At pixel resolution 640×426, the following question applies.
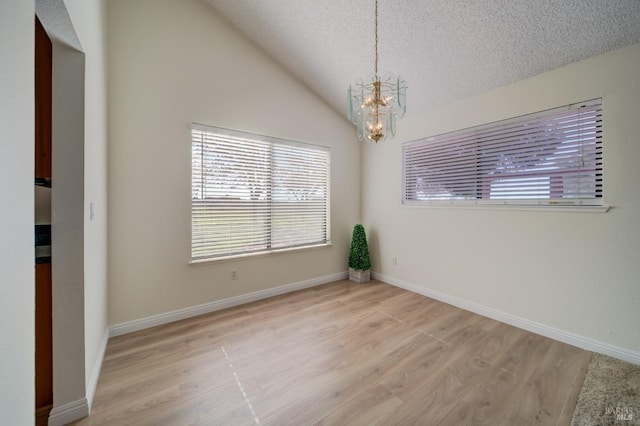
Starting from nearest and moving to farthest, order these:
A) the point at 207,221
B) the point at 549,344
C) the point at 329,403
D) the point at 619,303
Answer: the point at 329,403, the point at 619,303, the point at 549,344, the point at 207,221

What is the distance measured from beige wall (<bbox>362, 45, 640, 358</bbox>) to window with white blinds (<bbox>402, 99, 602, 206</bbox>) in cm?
10

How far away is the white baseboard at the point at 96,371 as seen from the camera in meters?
1.57

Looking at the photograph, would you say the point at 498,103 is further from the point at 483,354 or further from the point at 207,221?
the point at 207,221

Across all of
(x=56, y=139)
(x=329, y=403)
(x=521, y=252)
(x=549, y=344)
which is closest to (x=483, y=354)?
(x=549, y=344)

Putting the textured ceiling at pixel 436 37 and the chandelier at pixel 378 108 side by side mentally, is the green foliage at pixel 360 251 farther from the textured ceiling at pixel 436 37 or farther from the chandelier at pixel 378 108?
the chandelier at pixel 378 108

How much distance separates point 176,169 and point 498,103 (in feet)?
11.4

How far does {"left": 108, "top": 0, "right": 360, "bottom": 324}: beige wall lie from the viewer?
236 cm

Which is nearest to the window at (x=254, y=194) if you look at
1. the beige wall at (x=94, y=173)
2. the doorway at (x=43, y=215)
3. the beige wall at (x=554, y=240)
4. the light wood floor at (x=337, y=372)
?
the beige wall at (x=94, y=173)

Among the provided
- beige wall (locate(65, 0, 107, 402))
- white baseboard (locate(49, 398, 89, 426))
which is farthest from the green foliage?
white baseboard (locate(49, 398, 89, 426))

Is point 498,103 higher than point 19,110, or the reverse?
point 498,103

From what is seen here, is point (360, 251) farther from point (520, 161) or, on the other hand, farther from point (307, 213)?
point (520, 161)

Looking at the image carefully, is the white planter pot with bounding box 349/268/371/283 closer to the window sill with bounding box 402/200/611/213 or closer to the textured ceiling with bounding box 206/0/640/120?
the window sill with bounding box 402/200/611/213

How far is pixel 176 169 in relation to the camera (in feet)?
8.63

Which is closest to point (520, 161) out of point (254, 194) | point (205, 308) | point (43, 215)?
point (254, 194)
